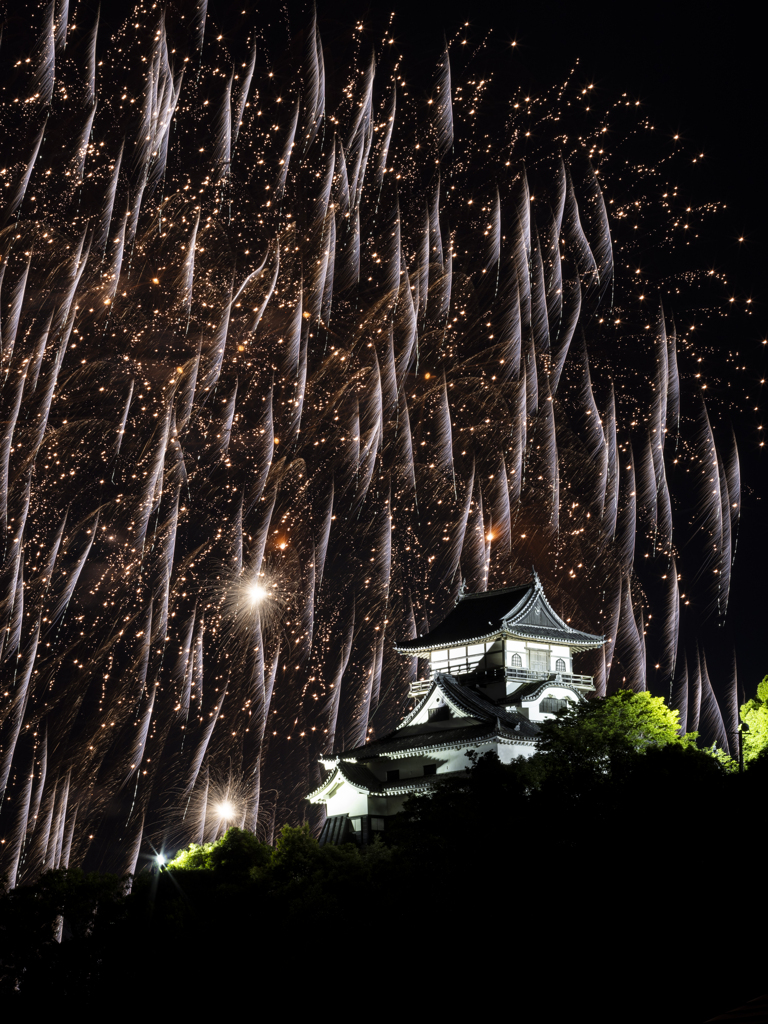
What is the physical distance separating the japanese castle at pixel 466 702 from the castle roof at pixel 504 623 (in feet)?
0.17

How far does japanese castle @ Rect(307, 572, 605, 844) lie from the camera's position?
40594mm

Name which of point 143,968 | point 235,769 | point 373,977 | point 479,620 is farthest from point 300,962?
point 235,769

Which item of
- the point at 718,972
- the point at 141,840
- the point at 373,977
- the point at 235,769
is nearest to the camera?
the point at 718,972

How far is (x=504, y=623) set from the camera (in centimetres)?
4547

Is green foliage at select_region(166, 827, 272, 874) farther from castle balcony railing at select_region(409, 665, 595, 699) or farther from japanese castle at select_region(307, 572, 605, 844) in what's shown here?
castle balcony railing at select_region(409, 665, 595, 699)

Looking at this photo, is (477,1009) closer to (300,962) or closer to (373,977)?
(373,977)

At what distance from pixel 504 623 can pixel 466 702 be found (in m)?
4.59

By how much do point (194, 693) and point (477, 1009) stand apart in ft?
95.5

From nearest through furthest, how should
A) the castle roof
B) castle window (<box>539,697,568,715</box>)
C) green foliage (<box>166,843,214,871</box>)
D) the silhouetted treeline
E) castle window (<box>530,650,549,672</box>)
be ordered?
the silhouetted treeline, green foliage (<box>166,843,214,871</box>), castle window (<box>539,697,568,715</box>), the castle roof, castle window (<box>530,650,549,672</box>)

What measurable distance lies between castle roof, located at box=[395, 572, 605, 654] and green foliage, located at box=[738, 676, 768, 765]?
9.05 m

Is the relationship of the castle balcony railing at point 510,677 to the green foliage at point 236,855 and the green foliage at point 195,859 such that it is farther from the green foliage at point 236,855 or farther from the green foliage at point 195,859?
the green foliage at point 236,855

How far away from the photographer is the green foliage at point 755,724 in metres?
37.3

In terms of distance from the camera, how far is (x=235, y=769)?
173 ft

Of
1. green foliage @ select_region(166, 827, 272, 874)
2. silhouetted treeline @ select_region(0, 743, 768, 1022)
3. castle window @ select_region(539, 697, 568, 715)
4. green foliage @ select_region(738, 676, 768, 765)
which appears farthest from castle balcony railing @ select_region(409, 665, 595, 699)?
silhouetted treeline @ select_region(0, 743, 768, 1022)
